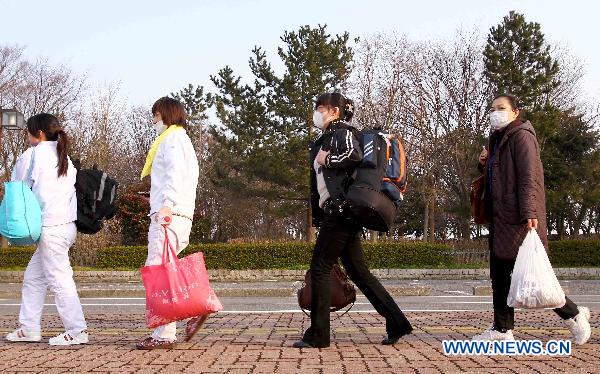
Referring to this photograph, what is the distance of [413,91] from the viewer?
131 ft

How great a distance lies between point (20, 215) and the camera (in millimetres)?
6203

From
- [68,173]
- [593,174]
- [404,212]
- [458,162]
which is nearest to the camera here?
[68,173]

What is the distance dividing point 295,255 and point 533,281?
70.8ft

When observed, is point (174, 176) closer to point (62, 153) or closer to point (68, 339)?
point (62, 153)

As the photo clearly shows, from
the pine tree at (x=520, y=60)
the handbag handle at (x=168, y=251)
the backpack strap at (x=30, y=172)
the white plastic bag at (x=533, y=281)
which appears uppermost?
the pine tree at (x=520, y=60)

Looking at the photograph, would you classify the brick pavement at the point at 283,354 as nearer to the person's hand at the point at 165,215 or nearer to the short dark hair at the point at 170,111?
the person's hand at the point at 165,215

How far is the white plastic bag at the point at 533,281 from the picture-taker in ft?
18.3

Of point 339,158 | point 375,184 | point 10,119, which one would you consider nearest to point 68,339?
point 339,158

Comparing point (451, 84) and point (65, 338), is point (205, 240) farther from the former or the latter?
point (65, 338)

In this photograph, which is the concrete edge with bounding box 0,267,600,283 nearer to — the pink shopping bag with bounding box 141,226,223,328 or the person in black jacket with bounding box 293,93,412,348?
the person in black jacket with bounding box 293,93,412,348

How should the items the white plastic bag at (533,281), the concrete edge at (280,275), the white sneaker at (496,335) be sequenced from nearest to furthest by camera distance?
1. the white plastic bag at (533,281)
2. the white sneaker at (496,335)
3. the concrete edge at (280,275)

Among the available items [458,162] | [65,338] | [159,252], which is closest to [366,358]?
[159,252]

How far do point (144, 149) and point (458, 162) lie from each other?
28.8 meters

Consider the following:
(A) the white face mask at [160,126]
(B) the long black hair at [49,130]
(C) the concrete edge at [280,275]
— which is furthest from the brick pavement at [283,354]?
(C) the concrete edge at [280,275]
